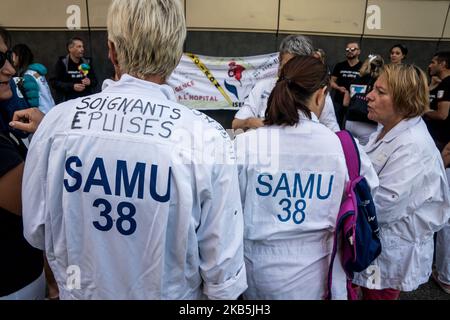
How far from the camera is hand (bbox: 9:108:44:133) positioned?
1.47 meters

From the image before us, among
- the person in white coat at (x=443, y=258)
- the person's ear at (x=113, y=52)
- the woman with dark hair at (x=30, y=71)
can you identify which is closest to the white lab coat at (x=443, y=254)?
the person in white coat at (x=443, y=258)

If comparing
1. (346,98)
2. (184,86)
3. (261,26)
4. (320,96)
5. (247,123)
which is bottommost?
(184,86)

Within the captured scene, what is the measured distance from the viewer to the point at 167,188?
44.1 inches

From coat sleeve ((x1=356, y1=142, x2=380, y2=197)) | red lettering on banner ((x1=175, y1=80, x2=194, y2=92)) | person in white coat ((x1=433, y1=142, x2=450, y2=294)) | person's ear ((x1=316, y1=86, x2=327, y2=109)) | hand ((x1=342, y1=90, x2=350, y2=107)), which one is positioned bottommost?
person in white coat ((x1=433, y1=142, x2=450, y2=294))

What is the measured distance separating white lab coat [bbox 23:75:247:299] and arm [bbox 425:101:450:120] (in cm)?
338

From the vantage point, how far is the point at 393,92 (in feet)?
6.66

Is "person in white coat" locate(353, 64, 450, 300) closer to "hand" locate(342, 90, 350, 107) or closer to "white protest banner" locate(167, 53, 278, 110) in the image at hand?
"hand" locate(342, 90, 350, 107)

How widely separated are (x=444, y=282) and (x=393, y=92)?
2149mm

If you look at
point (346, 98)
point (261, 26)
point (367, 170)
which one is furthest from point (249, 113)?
point (261, 26)

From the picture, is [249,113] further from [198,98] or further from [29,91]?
[198,98]

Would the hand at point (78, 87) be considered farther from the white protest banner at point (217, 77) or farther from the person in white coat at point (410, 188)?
the person in white coat at point (410, 188)

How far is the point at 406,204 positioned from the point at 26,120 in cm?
201

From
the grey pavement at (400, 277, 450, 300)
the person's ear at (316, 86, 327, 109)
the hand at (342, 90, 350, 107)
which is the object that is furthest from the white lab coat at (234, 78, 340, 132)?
the hand at (342, 90, 350, 107)
